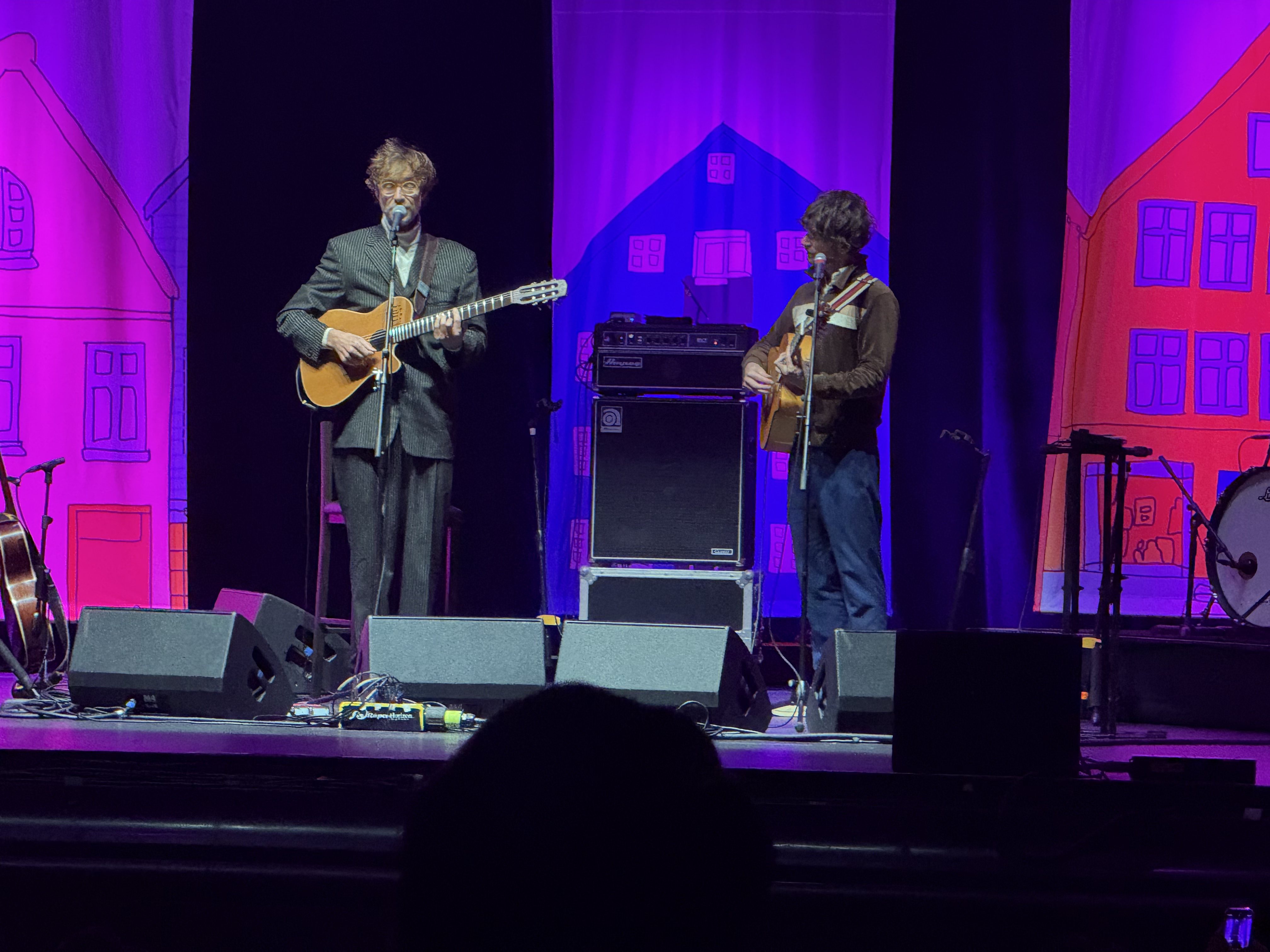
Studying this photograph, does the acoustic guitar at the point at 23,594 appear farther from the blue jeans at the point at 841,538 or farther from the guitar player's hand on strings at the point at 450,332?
the blue jeans at the point at 841,538

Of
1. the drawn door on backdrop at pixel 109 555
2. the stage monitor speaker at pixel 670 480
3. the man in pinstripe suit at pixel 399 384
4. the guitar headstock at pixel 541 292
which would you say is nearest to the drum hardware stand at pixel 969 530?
the stage monitor speaker at pixel 670 480

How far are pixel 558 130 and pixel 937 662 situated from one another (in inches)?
153

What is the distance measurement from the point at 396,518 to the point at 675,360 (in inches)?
51.3

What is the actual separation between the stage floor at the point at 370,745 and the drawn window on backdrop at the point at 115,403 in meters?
2.53

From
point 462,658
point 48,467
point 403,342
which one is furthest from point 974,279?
point 48,467

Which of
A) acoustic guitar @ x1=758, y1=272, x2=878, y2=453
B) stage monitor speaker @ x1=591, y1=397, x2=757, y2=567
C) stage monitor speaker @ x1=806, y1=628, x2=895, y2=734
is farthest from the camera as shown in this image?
stage monitor speaker @ x1=591, y1=397, x2=757, y2=567

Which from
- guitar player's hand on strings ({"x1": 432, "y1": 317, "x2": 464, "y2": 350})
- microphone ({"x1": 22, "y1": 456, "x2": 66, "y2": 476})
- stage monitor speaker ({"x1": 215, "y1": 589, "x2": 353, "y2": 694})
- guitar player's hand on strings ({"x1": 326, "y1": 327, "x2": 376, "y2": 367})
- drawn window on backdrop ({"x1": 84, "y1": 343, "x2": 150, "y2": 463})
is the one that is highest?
guitar player's hand on strings ({"x1": 432, "y1": 317, "x2": 464, "y2": 350})

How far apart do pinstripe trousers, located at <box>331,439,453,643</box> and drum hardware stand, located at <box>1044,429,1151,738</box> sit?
200 cm

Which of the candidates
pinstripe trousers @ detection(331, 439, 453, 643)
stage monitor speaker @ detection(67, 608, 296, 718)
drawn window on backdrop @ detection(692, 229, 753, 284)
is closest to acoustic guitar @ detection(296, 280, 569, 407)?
pinstripe trousers @ detection(331, 439, 453, 643)

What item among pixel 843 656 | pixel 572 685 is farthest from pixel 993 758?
pixel 572 685

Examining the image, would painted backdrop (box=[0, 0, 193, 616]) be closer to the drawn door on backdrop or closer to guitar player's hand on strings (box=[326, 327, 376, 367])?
the drawn door on backdrop

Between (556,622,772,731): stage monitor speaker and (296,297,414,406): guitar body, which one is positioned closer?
(556,622,772,731): stage monitor speaker

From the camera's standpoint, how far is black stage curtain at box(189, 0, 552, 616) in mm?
5676

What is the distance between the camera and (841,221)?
429 cm
